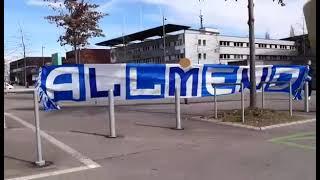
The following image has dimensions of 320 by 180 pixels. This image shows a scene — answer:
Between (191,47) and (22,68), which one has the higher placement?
(191,47)

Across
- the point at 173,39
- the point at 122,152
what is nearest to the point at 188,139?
the point at 122,152

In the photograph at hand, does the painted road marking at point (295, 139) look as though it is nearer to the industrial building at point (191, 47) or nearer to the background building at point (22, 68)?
the industrial building at point (191, 47)

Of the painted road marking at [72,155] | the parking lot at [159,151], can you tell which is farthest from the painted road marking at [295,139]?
the painted road marking at [72,155]

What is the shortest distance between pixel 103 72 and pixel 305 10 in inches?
386

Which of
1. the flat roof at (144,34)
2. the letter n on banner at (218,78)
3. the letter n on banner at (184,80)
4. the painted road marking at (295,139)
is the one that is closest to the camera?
the painted road marking at (295,139)

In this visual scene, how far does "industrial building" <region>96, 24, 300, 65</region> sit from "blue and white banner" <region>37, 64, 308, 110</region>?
68.5 m

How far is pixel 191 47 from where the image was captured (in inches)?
3661

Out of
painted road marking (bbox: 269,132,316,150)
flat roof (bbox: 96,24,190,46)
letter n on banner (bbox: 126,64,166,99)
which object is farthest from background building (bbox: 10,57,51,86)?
painted road marking (bbox: 269,132,316,150)

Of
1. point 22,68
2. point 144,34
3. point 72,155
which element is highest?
point 144,34

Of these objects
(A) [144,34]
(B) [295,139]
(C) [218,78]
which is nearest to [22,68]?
(A) [144,34]

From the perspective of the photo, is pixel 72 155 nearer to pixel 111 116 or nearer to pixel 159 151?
pixel 159 151

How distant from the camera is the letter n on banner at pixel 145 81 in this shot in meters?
13.4

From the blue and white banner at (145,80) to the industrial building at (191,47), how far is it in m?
68.5

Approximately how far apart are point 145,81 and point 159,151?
4.75 m
